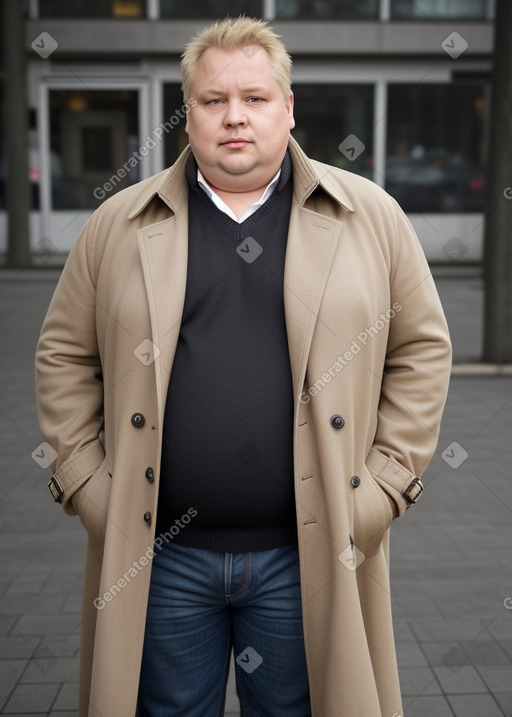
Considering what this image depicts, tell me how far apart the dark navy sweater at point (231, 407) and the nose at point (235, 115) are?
254 millimetres

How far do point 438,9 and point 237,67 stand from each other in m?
18.4

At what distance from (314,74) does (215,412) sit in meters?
18.2

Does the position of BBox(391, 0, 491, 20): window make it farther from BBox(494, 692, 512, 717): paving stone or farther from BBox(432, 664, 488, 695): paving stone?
BBox(494, 692, 512, 717): paving stone

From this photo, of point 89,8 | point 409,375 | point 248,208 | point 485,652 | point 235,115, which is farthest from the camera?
point 89,8

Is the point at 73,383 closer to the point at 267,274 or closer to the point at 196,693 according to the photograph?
the point at 267,274

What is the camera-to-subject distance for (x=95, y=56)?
18875 mm

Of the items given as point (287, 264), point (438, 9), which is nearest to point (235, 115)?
point (287, 264)

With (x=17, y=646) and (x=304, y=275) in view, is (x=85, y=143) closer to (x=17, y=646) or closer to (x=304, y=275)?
(x=17, y=646)

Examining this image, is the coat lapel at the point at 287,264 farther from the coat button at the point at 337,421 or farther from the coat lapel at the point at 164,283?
the coat button at the point at 337,421

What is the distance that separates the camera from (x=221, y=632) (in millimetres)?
2314

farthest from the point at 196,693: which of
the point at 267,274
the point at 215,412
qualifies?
the point at 267,274

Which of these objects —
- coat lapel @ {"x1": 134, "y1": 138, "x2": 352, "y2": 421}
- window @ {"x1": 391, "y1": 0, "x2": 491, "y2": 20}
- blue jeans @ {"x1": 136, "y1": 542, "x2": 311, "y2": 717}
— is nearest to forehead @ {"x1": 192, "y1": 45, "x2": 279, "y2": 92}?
coat lapel @ {"x1": 134, "y1": 138, "x2": 352, "y2": 421}

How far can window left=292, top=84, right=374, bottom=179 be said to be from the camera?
19344 millimetres

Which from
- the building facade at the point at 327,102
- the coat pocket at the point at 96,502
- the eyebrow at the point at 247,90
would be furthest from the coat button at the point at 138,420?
the building facade at the point at 327,102
